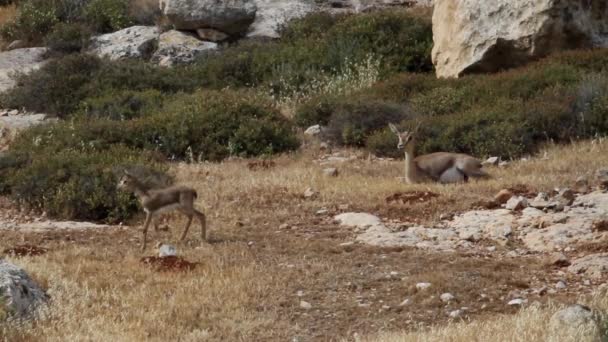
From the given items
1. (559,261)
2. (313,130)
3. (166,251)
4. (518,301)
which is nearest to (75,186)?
(166,251)

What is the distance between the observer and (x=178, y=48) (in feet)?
96.2

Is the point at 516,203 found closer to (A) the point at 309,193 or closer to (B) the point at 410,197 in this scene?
(B) the point at 410,197

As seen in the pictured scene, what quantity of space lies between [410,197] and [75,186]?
4.73 meters

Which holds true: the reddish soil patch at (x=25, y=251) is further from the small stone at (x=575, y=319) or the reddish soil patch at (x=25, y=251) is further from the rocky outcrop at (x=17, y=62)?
the rocky outcrop at (x=17, y=62)

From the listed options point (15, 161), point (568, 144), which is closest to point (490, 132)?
point (568, 144)

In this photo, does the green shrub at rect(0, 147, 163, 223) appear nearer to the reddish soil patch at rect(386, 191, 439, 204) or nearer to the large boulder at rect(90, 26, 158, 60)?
the reddish soil patch at rect(386, 191, 439, 204)

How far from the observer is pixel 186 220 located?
14992 millimetres

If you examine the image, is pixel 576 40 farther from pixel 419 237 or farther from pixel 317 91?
pixel 419 237

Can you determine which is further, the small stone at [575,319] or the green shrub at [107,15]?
the green shrub at [107,15]

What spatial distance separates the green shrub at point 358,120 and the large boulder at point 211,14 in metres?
9.18

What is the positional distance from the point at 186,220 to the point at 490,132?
666 centimetres

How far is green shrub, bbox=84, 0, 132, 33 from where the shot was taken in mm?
32344

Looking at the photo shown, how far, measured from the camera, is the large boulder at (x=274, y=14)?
30.7 m

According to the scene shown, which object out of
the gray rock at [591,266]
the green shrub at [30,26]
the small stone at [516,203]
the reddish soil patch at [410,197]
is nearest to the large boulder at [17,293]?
the gray rock at [591,266]
